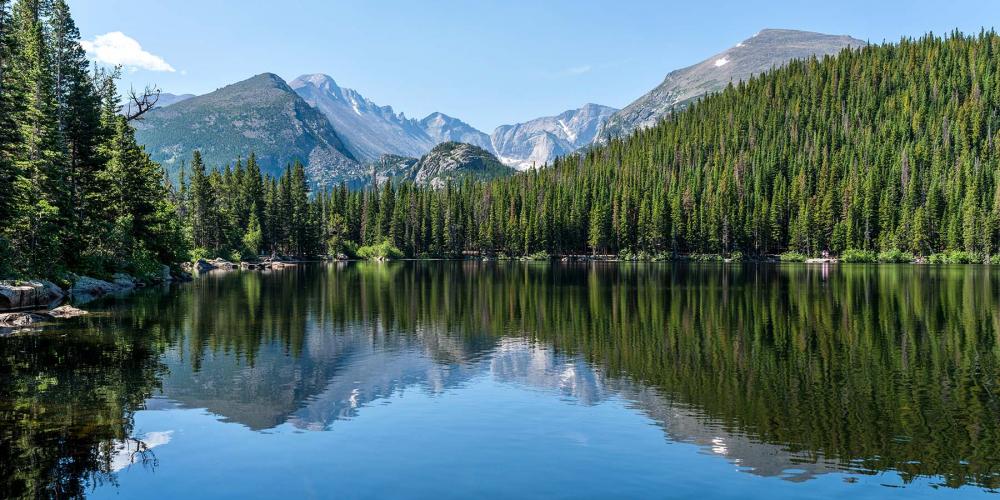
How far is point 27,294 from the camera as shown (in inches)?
1842

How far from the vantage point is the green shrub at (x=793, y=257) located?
16662 centimetres

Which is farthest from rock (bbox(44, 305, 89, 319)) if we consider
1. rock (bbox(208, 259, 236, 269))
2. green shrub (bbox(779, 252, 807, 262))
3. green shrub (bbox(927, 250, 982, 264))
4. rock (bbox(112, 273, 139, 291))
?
green shrub (bbox(927, 250, 982, 264))

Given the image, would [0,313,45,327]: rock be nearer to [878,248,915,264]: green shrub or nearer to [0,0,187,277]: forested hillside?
[0,0,187,277]: forested hillside

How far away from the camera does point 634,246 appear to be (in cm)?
18762

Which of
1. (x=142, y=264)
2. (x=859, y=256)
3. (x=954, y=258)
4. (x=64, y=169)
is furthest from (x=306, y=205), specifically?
(x=954, y=258)

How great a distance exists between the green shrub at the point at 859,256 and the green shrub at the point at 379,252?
122 metres

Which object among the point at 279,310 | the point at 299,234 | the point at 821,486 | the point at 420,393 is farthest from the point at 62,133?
the point at 299,234

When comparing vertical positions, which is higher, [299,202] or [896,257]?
[299,202]

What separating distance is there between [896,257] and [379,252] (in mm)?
135174

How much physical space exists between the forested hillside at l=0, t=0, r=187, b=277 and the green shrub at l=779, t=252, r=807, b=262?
470 feet

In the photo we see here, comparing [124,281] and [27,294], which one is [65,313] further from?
[124,281]

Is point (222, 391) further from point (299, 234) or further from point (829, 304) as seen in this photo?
point (299, 234)

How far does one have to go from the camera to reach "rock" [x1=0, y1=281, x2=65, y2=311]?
145ft

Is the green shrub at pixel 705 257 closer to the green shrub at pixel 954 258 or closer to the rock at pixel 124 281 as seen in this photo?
the green shrub at pixel 954 258
